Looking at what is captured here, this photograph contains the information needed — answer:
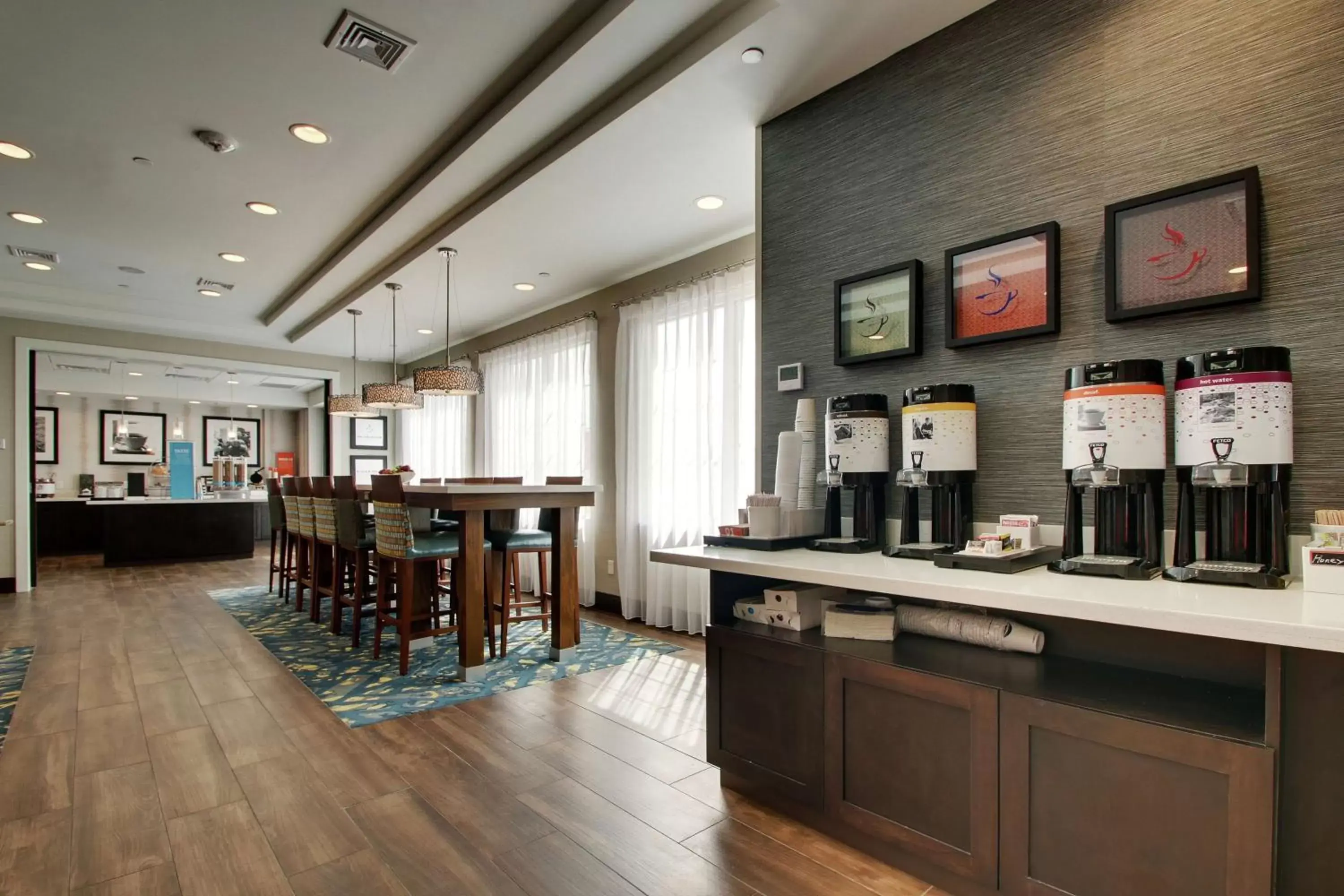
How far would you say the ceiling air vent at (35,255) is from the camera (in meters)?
4.79

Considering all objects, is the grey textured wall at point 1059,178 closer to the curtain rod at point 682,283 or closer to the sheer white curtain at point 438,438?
the curtain rod at point 682,283

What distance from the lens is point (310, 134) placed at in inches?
123

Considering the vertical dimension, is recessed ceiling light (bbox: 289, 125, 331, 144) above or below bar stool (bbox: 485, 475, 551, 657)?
above

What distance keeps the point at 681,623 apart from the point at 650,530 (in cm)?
71

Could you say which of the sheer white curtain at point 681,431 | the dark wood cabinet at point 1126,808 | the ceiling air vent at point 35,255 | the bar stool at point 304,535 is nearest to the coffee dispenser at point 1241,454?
the dark wood cabinet at point 1126,808

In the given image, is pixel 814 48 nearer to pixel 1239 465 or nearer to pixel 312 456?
pixel 1239 465

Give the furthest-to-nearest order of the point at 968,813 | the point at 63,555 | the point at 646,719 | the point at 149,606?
1. the point at 63,555
2. the point at 149,606
3. the point at 646,719
4. the point at 968,813

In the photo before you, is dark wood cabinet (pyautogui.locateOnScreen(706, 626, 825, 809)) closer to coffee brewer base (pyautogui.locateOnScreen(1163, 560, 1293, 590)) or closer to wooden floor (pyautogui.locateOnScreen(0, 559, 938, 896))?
wooden floor (pyautogui.locateOnScreen(0, 559, 938, 896))

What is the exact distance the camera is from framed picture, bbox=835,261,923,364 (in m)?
2.27

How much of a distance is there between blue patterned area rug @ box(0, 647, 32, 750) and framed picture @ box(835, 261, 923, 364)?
3.54 m

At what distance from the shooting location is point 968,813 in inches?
60.9

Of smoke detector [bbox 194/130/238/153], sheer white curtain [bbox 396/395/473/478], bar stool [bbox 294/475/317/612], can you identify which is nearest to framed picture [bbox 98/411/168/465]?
sheer white curtain [bbox 396/395/473/478]

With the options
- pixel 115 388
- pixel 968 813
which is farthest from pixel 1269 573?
pixel 115 388

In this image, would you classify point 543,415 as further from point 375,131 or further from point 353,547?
point 375,131
